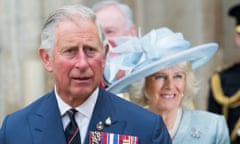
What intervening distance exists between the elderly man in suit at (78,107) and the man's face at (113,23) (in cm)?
172

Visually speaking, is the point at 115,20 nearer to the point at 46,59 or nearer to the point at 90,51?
the point at 46,59

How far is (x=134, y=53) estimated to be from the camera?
485 centimetres

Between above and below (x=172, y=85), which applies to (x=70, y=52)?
above

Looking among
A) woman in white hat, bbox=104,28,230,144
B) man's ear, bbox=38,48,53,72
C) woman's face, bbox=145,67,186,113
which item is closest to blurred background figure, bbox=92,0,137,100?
woman in white hat, bbox=104,28,230,144

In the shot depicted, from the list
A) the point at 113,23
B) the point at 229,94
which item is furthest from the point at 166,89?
the point at 229,94

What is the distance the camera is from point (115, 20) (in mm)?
5668

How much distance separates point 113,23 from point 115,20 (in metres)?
0.04

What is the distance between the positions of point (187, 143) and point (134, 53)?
2.07ft

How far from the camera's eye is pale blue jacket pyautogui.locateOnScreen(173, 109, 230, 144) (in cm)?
447

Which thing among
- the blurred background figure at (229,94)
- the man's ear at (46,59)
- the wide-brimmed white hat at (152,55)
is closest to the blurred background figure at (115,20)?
the wide-brimmed white hat at (152,55)

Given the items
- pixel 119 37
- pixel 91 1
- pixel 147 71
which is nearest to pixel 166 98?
pixel 147 71

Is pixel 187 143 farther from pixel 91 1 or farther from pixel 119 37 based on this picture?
pixel 91 1

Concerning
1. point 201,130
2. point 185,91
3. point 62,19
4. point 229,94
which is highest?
point 62,19

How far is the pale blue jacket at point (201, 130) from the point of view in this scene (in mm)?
4469
